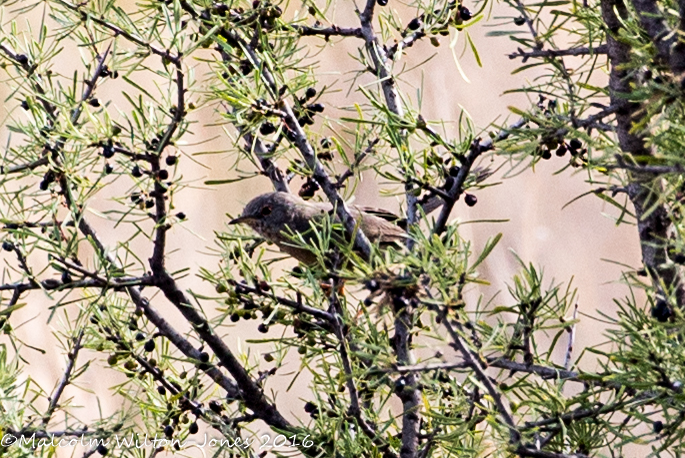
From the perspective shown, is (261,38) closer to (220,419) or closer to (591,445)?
(220,419)

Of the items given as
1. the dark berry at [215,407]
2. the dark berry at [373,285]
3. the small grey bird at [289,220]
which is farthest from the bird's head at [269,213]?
the dark berry at [373,285]

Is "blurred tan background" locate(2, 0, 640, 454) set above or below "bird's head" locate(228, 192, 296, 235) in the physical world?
above

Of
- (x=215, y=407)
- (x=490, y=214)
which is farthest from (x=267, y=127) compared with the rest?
(x=490, y=214)

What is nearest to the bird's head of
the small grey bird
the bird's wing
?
the small grey bird

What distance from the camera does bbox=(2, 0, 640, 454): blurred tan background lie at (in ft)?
5.63

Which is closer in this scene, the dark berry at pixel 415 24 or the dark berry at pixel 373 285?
the dark berry at pixel 373 285

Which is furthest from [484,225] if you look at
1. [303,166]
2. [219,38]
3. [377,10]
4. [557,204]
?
[219,38]

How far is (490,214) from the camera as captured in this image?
5.83ft

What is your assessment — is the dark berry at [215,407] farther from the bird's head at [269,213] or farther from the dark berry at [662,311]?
the dark berry at [662,311]

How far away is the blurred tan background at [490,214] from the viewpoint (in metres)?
1.72

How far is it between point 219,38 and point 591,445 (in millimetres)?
565

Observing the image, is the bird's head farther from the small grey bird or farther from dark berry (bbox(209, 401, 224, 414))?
dark berry (bbox(209, 401, 224, 414))

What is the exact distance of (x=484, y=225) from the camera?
69.2 inches

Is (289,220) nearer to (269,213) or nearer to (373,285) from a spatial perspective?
(269,213)
